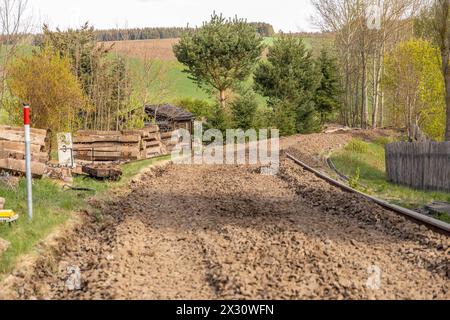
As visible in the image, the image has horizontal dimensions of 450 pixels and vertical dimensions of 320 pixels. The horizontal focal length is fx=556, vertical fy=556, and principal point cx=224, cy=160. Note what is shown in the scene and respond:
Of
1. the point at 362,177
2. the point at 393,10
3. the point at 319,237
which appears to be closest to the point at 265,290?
the point at 319,237

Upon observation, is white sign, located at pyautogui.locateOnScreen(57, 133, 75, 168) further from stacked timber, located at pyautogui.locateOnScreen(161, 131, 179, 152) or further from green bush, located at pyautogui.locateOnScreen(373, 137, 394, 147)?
green bush, located at pyautogui.locateOnScreen(373, 137, 394, 147)

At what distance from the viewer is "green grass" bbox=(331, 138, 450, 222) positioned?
13641 millimetres


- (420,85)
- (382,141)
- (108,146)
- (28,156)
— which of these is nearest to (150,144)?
(108,146)

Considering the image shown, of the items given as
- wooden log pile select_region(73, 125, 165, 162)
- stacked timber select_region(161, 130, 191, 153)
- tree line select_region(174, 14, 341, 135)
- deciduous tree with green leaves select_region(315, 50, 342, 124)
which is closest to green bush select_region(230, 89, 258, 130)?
stacked timber select_region(161, 130, 191, 153)

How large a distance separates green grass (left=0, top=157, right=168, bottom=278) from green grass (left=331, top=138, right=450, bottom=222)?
6.92 m

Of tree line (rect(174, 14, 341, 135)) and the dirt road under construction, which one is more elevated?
tree line (rect(174, 14, 341, 135))

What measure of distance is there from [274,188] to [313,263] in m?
7.73

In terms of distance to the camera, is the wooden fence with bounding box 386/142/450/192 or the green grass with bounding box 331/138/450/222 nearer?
the green grass with bounding box 331/138/450/222

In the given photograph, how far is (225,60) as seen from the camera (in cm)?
4300

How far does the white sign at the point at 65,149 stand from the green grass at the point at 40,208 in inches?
62.4

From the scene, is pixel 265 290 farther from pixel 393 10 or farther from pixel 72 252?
pixel 393 10

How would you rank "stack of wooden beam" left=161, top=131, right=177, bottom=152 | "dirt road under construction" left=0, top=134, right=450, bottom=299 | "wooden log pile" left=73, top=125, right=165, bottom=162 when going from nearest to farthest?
"dirt road under construction" left=0, top=134, right=450, bottom=299 < "wooden log pile" left=73, top=125, right=165, bottom=162 < "stack of wooden beam" left=161, top=131, right=177, bottom=152

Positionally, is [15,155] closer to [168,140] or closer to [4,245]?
[4,245]

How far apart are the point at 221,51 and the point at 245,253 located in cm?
3639
